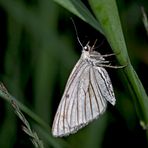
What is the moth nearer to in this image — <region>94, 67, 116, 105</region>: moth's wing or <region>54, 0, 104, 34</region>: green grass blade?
<region>94, 67, 116, 105</region>: moth's wing

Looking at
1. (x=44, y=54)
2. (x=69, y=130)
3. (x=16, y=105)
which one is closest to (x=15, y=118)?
(x=44, y=54)

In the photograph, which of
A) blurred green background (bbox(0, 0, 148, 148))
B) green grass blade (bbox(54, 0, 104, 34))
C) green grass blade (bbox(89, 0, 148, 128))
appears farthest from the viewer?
blurred green background (bbox(0, 0, 148, 148))

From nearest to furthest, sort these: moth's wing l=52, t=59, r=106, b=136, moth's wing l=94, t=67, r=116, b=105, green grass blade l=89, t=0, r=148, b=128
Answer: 1. green grass blade l=89, t=0, r=148, b=128
2. moth's wing l=52, t=59, r=106, b=136
3. moth's wing l=94, t=67, r=116, b=105

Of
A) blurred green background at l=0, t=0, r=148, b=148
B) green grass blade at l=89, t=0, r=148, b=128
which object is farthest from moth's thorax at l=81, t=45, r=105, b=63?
green grass blade at l=89, t=0, r=148, b=128

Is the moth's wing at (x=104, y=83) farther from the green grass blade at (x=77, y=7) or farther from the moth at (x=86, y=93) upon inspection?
A: the green grass blade at (x=77, y=7)

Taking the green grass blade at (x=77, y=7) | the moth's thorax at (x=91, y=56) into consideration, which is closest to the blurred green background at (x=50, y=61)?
the moth's thorax at (x=91, y=56)

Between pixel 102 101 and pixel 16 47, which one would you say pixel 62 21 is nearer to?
pixel 16 47

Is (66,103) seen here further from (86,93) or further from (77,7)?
(77,7)
